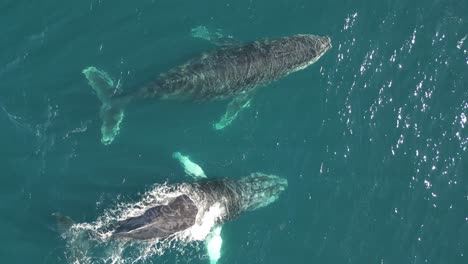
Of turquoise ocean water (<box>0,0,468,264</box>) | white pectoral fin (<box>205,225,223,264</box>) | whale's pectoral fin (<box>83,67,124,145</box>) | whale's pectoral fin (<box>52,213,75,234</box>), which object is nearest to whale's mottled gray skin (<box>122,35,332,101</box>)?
whale's pectoral fin (<box>83,67,124,145</box>)

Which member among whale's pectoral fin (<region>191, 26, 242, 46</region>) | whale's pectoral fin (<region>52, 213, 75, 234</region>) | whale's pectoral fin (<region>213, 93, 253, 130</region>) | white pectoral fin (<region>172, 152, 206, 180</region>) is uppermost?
whale's pectoral fin (<region>191, 26, 242, 46</region>)

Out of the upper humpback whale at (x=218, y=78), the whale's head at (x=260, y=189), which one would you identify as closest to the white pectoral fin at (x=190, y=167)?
the whale's head at (x=260, y=189)

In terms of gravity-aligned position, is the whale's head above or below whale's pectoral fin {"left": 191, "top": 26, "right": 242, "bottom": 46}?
below

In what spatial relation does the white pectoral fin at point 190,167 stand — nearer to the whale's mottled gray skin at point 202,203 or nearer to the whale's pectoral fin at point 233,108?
the whale's mottled gray skin at point 202,203

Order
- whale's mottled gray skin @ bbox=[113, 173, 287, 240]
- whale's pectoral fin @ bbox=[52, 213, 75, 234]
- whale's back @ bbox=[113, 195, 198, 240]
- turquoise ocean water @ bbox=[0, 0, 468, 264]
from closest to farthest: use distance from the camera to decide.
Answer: whale's back @ bbox=[113, 195, 198, 240], whale's mottled gray skin @ bbox=[113, 173, 287, 240], whale's pectoral fin @ bbox=[52, 213, 75, 234], turquoise ocean water @ bbox=[0, 0, 468, 264]

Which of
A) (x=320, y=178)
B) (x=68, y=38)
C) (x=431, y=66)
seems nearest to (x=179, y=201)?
(x=320, y=178)

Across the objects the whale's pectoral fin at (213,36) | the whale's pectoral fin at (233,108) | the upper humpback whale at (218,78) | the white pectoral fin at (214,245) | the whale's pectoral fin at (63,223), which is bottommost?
the white pectoral fin at (214,245)

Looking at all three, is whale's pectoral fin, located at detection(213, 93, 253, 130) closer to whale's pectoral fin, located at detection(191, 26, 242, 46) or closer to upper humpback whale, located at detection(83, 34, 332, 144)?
upper humpback whale, located at detection(83, 34, 332, 144)
